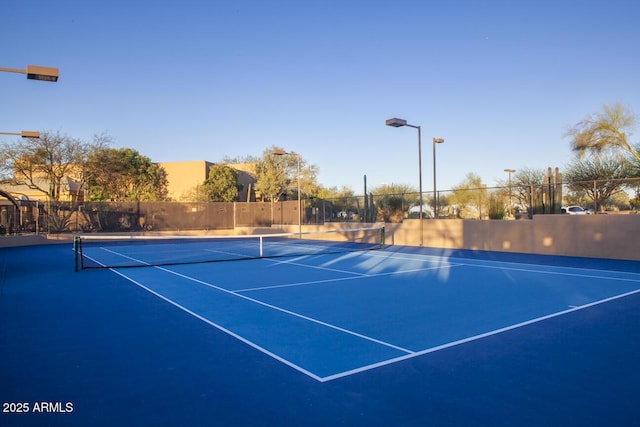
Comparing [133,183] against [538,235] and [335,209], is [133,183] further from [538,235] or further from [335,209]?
[538,235]

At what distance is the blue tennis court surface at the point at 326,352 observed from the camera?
13.0 feet

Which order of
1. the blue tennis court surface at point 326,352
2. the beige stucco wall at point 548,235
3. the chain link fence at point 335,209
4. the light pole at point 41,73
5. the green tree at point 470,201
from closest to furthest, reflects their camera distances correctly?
1. the blue tennis court surface at point 326,352
2. the light pole at point 41,73
3. the beige stucco wall at point 548,235
4. the chain link fence at point 335,209
5. the green tree at point 470,201

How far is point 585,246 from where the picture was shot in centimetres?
1756

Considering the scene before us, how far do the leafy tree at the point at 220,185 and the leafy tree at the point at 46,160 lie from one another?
1119cm

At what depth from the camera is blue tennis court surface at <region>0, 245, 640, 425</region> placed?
3967mm

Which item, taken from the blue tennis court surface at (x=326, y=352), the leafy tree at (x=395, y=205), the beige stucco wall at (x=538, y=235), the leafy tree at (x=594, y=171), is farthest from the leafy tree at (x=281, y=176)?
the blue tennis court surface at (x=326, y=352)

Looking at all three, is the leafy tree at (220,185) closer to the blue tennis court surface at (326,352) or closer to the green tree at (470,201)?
the green tree at (470,201)

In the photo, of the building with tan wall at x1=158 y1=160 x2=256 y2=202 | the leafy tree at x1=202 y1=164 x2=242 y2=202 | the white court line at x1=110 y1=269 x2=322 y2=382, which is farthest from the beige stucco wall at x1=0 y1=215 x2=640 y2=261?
the building with tan wall at x1=158 y1=160 x2=256 y2=202

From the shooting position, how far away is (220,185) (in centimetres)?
4256

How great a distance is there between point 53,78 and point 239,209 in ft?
81.1

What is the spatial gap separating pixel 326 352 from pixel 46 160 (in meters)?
32.1

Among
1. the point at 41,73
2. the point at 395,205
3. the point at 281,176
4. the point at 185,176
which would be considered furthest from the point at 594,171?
the point at 185,176

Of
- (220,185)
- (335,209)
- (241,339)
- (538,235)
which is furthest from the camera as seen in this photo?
(220,185)

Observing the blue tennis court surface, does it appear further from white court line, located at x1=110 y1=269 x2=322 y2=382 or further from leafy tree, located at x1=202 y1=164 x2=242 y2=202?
leafy tree, located at x1=202 y1=164 x2=242 y2=202
